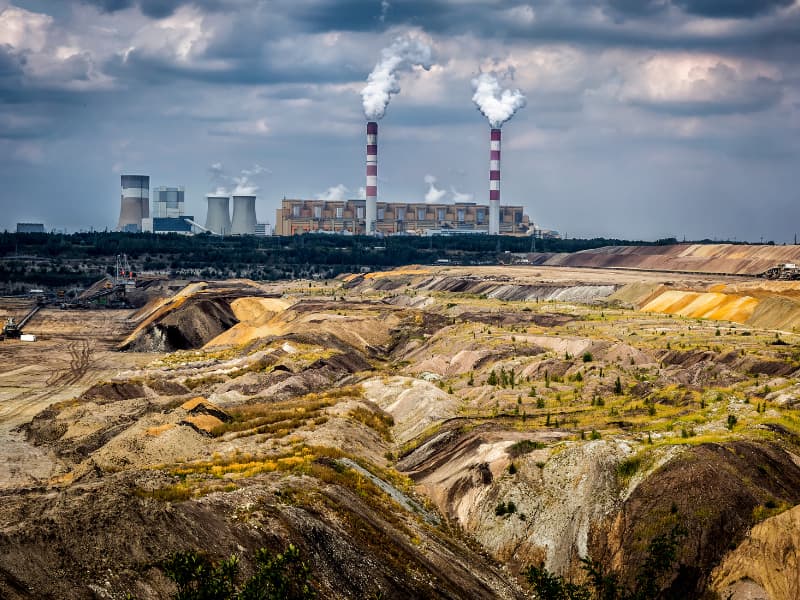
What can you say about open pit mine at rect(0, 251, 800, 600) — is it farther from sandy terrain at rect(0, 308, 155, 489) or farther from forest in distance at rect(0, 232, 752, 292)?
forest in distance at rect(0, 232, 752, 292)

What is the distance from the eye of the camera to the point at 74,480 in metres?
38.5

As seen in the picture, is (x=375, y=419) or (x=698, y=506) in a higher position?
(x=698, y=506)

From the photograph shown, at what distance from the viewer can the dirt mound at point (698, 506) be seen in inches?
1198

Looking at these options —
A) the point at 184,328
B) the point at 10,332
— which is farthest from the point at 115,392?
the point at 10,332

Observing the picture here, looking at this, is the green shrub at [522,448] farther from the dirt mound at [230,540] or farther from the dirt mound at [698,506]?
the dirt mound at [698,506]

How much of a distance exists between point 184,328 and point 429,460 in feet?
185

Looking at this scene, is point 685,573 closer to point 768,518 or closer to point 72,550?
point 768,518

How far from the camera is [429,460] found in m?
42.7

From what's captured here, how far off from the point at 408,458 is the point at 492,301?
64.5 metres

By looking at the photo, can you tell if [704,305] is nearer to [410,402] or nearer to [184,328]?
[184,328]

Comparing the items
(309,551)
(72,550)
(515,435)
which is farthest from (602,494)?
(72,550)

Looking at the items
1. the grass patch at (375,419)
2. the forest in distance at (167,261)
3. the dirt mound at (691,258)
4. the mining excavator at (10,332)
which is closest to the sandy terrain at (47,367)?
the mining excavator at (10,332)

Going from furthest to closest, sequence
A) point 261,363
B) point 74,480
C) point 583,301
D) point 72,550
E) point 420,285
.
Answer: point 420,285 < point 583,301 < point 261,363 < point 74,480 < point 72,550

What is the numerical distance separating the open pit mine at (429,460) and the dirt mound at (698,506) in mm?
65
